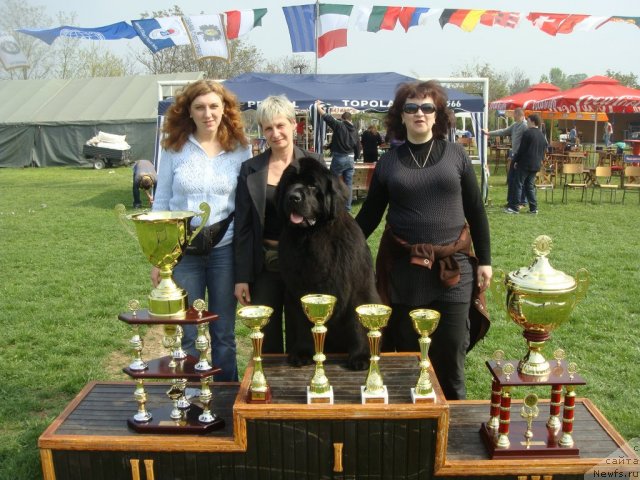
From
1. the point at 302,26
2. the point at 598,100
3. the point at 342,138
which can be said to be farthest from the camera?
the point at 598,100

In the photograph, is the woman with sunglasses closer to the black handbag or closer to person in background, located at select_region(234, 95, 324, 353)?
person in background, located at select_region(234, 95, 324, 353)

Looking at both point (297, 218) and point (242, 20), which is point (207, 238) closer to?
point (297, 218)

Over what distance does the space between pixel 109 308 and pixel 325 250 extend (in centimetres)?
353

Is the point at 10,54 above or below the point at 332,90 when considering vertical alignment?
above

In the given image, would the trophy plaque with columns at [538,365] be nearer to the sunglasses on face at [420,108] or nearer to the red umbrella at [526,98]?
the sunglasses on face at [420,108]

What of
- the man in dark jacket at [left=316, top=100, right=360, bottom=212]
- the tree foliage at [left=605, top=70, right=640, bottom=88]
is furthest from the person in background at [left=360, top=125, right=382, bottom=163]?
the tree foliage at [left=605, top=70, right=640, bottom=88]

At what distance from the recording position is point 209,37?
10430mm

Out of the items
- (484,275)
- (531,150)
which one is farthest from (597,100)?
(484,275)

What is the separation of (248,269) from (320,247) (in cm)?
54

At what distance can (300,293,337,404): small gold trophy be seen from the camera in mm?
2129

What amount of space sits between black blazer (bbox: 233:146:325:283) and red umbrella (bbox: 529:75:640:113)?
13831 millimetres

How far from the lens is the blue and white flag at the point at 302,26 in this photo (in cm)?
1055

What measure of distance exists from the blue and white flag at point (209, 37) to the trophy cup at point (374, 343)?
9315 mm

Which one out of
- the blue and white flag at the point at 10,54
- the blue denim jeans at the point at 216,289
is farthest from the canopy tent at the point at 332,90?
the blue denim jeans at the point at 216,289
